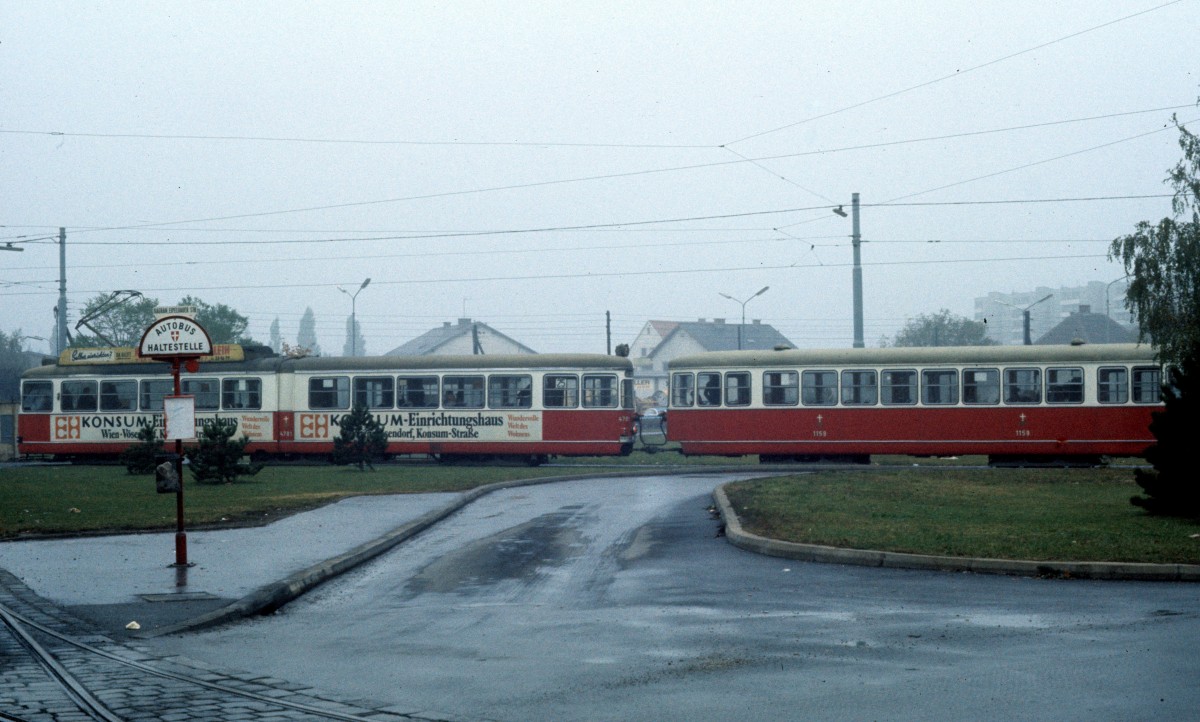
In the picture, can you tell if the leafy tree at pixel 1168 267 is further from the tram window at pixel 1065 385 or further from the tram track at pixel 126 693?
the tram track at pixel 126 693

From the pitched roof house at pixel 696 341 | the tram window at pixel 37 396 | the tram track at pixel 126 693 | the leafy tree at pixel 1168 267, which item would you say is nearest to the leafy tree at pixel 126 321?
the pitched roof house at pixel 696 341

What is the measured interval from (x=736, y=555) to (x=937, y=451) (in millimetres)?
20418

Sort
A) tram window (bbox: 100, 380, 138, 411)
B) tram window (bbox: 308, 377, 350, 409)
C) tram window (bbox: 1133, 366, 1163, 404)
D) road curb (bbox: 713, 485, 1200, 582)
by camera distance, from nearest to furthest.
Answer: road curb (bbox: 713, 485, 1200, 582)
tram window (bbox: 1133, 366, 1163, 404)
tram window (bbox: 308, 377, 350, 409)
tram window (bbox: 100, 380, 138, 411)

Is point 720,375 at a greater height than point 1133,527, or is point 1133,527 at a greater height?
point 720,375

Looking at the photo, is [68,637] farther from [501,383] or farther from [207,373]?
[207,373]

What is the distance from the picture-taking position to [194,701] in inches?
Result: 304

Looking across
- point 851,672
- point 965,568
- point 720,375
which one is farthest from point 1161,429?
point 720,375

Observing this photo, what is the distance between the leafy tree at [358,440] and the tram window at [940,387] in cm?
1473

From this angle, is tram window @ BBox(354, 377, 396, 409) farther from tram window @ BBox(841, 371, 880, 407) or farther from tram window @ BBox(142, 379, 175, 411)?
tram window @ BBox(841, 371, 880, 407)

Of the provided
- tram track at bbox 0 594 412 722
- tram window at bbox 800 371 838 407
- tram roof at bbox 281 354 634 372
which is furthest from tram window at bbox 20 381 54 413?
tram track at bbox 0 594 412 722

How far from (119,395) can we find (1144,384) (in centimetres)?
3006

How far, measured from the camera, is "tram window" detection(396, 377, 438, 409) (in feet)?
124

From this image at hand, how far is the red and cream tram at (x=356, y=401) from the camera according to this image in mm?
36531

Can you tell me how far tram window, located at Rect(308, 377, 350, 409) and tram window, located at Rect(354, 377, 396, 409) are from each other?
35 cm
